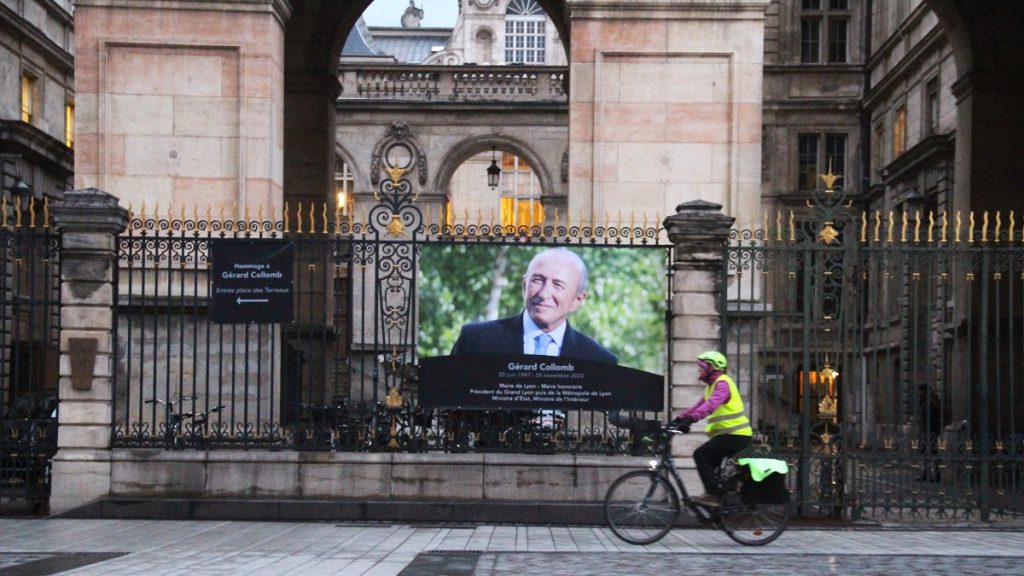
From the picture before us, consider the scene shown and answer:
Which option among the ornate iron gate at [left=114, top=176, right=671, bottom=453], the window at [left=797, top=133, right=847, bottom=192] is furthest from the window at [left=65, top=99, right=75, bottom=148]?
the ornate iron gate at [left=114, top=176, right=671, bottom=453]

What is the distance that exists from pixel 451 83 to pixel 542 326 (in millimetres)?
37360

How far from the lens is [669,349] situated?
1911cm

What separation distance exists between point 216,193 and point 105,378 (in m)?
4.22

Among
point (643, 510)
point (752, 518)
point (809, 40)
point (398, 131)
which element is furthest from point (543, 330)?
point (398, 131)

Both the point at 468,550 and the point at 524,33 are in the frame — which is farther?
the point at 524,33

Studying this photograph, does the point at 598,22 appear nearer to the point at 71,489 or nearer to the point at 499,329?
the point at 499,329

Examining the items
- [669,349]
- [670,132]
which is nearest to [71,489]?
[669,349]

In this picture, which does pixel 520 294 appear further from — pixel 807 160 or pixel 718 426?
pixel 807 160

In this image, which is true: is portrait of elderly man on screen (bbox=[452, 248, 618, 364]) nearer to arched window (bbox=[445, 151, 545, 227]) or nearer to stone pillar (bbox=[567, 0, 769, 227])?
stone pillar (bbox=[567, 0, 769, 227])

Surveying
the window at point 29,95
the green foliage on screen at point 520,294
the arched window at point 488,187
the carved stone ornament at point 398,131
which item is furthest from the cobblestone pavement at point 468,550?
the arched window at point 488,187

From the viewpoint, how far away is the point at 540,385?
62.2 ft

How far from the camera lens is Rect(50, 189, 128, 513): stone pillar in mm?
18734

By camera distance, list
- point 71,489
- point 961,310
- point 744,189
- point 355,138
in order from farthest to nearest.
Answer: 1. point 355,138
2. point 961,310
3. point 744,189
4. point 71,489

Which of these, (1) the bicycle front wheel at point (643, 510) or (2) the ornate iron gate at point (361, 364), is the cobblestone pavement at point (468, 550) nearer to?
(1) the bicycle front wheel at point (643, 510)
